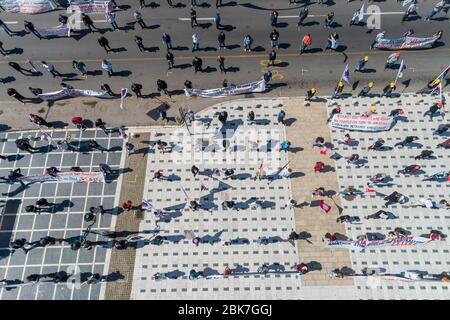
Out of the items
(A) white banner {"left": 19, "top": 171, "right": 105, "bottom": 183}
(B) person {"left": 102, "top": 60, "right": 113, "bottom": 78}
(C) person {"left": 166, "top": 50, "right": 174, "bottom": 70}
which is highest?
(C) person {"left": 166, "top": 50, "right": 174, "bottom": 70}

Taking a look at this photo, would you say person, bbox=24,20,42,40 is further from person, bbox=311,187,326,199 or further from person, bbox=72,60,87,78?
person, bbox=311,187,326,199

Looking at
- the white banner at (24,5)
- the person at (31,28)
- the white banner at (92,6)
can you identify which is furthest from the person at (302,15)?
the person at (31,28)

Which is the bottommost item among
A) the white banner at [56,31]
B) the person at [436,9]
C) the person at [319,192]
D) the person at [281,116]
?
the person at [319,192]

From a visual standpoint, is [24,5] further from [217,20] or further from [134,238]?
[134,238]

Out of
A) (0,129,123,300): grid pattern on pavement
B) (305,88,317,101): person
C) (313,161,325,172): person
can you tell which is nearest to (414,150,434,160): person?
(313,161,325,172): person

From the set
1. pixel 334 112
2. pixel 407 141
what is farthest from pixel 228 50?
pixel 407 141

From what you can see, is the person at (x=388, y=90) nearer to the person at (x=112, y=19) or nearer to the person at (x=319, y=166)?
the person at (x=319, y=166)
